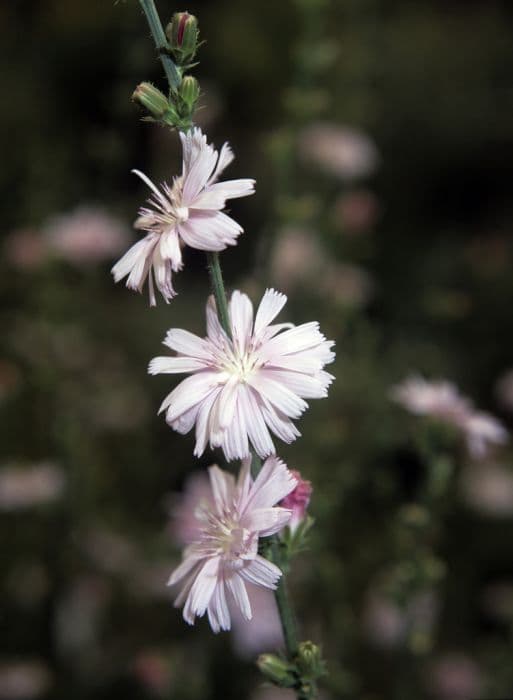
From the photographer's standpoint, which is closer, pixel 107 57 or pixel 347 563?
pixel 347 563

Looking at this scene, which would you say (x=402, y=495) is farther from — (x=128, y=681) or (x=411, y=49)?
(x=411, y=49)

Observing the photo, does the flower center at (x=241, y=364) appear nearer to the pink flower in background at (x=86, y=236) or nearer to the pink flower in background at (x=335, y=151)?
the pink flower in background at (x=86, y=236)

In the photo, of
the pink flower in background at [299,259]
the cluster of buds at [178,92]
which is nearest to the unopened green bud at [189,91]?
the cluster of buds at [178,92]

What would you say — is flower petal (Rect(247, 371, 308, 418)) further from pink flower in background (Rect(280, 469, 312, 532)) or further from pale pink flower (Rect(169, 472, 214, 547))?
pale pink flower (Rect(169, 472, 214, 547))

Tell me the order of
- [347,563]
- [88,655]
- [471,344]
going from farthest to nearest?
1. [471,344]
2. [347,563]
3. [88,655]

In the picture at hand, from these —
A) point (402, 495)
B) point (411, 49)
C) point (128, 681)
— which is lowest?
point (128, 681)

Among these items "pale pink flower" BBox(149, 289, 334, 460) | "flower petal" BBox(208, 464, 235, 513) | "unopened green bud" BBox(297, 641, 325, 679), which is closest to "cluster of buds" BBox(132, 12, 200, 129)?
"pale pink flower" BBox(149, 289, 334, 460)

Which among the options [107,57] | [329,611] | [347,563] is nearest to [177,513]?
[329,611]
